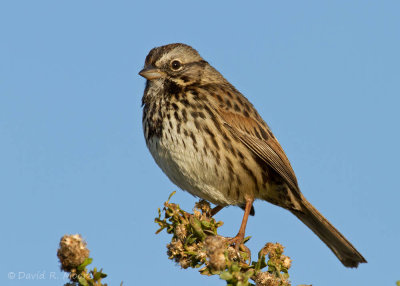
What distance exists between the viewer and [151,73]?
6.95 meters

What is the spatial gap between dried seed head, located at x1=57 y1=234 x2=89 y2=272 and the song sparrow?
269 centimetres

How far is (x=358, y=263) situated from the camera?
7.04 metres

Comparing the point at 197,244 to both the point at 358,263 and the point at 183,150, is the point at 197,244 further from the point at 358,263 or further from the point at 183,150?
the point at 358,263

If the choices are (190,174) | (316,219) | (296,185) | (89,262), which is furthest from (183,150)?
(89,262)

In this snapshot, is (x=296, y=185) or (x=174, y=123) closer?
(x=174, y=123)

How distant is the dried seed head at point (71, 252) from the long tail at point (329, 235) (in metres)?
4.07

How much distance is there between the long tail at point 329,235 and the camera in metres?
7.03

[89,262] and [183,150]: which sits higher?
[183,150]

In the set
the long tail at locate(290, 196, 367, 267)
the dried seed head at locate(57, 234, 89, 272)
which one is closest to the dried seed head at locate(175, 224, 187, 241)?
the dried seed head at locate(57, 234, 89, 272)

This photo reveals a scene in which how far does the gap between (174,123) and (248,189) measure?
1081 mm

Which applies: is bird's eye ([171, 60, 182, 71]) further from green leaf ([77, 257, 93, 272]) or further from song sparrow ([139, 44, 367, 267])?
green leaf ([77, 257, 93, 272])

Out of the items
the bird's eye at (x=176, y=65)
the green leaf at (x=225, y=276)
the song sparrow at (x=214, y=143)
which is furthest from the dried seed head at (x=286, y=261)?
the bird's eye at (x=176, y=65)

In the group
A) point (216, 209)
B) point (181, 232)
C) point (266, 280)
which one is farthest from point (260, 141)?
point (266, 280)

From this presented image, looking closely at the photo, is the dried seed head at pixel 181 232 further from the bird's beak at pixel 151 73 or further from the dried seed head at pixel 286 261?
the bird's beak at pixel 151 73
